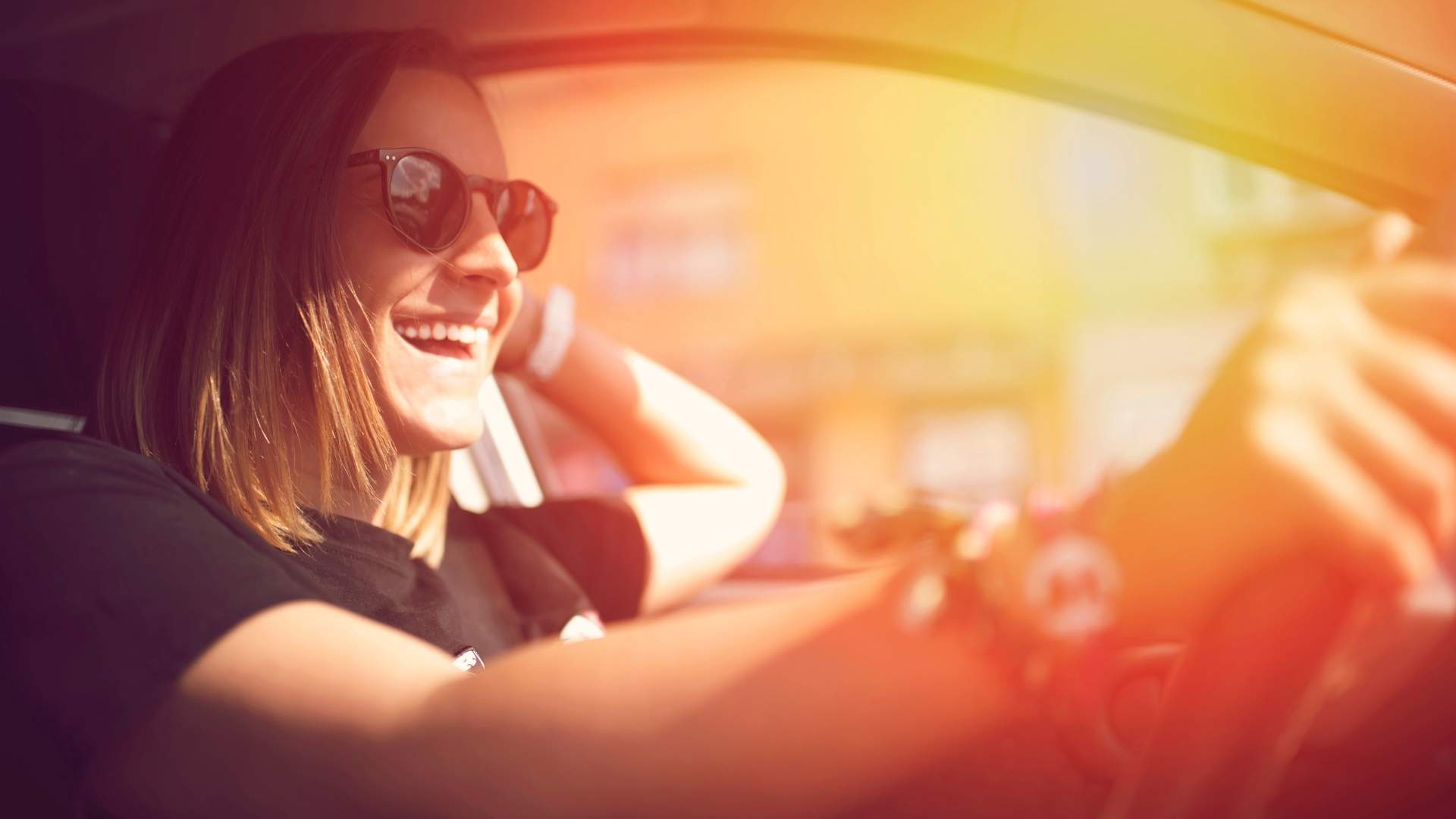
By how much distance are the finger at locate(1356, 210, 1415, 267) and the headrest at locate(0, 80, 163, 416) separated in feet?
4.86

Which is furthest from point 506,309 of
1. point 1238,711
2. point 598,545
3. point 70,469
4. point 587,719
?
point 1238,711

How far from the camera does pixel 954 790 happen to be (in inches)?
42.5

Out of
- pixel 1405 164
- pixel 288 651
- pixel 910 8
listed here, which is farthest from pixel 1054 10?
pixel 288 651

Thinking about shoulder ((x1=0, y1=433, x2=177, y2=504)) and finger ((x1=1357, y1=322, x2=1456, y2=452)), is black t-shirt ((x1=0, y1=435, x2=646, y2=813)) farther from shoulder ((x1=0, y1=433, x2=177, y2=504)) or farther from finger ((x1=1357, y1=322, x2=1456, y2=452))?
finger ((x1=1357, y1=322, x2=1456, y2=452))

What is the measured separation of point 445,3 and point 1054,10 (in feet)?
3.30

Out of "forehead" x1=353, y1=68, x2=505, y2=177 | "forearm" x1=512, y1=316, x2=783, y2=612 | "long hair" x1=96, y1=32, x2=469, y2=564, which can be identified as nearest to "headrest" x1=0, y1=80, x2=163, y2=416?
"long hair" x1=96, y1=32, x2=469, y2=564

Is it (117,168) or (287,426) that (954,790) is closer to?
(287,426)

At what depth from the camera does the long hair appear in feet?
4.63

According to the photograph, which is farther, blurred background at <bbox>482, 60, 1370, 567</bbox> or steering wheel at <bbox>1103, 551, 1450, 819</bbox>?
blurred background at <bbox>482, 60, 1370, 567</bbox>

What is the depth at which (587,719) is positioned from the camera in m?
0.81

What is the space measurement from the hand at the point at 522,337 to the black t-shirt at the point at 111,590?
60 centimetres

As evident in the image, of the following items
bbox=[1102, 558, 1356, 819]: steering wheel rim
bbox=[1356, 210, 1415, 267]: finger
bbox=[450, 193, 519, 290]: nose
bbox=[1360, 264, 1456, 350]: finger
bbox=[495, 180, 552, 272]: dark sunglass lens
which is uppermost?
bbox=[495, 180, 552, 272]: dark sunglass lens

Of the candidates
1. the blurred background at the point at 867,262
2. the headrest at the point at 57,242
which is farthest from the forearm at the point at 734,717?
the blurred background at the point at 867,262

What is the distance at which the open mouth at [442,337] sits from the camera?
4.92 ft
